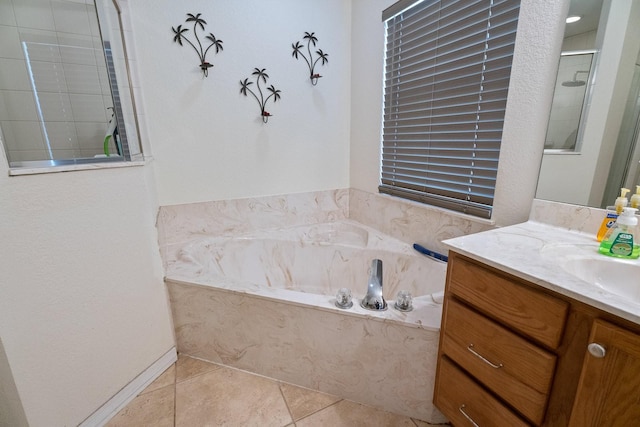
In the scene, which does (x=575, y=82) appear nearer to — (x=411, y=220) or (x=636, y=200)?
(x=636, y=200)

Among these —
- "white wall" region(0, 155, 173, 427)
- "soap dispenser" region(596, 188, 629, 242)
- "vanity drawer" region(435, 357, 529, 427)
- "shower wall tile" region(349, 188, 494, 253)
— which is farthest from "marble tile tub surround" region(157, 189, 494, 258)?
"vanity drawer" region(435, 357, 529, 427)

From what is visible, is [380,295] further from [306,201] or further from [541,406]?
[306,201]

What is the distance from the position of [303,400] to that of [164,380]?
2.41ft

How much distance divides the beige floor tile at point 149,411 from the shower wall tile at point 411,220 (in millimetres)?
1582

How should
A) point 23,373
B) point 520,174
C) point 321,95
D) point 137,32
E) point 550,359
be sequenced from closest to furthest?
point 550,359 < point 23,373 < point 520,174 < point 137,32 < point 321,95

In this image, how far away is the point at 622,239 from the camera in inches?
33.1

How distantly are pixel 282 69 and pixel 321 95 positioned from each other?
347mm

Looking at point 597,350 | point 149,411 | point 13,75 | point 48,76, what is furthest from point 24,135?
point 597,350

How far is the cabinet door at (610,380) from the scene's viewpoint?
0.56m

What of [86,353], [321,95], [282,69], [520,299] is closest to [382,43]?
[321,95]

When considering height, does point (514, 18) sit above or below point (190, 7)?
below

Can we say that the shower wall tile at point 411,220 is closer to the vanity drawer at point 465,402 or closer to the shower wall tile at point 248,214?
the shower wall tile at point 248,214

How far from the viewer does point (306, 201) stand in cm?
228

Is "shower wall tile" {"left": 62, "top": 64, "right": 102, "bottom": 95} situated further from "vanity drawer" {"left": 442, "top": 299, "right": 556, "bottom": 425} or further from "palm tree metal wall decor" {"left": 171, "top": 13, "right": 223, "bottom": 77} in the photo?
"vanity drawer" {"left": 442, "top": 299, "right": 556, "bottom": 425}
